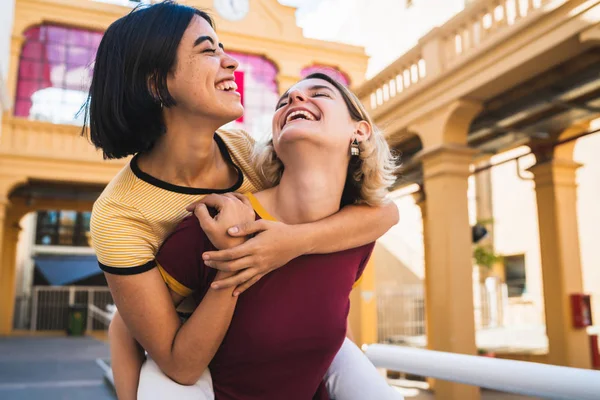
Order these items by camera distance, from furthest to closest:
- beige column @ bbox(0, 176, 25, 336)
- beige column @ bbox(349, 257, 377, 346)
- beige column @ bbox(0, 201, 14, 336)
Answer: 1. beige column @ bbox(0, 201, 14, 336)
2. beige column @ bbox(0, 176, 25, 336)
3. beige column @ bbox(349, 257, 377, 346)

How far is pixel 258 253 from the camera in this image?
4.01 feet

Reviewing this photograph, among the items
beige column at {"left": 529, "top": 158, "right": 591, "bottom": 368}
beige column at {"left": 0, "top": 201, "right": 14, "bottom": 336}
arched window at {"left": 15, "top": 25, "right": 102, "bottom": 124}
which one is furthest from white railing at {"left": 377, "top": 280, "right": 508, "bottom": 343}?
beige column at {"left": 0, "top": 201, "right": 14, "bottom": 336}

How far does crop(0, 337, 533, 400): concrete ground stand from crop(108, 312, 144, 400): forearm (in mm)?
4503

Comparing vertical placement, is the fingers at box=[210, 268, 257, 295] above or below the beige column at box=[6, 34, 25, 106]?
below

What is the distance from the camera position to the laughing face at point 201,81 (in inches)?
55.2

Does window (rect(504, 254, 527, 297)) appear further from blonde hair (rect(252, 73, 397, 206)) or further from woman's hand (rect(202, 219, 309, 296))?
woman's hand (rect(202, 219, 309, 296))

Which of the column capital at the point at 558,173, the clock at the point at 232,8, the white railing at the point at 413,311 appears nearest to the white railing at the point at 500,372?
the column capital at the point at 558,173

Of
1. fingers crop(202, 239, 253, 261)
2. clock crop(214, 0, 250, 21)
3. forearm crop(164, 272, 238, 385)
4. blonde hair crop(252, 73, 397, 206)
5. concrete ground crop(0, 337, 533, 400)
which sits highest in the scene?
clock crop(214, 0, 250, 21)

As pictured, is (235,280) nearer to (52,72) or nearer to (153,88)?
(153,88)

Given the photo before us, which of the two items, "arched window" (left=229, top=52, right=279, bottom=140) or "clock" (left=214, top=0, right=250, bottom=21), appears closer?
"arched window" (left=229, top=52, right=279, bottom=140)

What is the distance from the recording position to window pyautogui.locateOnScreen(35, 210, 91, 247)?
70.3ft

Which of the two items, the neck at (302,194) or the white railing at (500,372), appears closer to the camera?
the white railing at (500,372)

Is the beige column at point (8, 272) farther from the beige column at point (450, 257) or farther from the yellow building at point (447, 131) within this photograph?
the beige column at point (450, 257)

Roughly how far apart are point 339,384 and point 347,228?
0.51 meters
